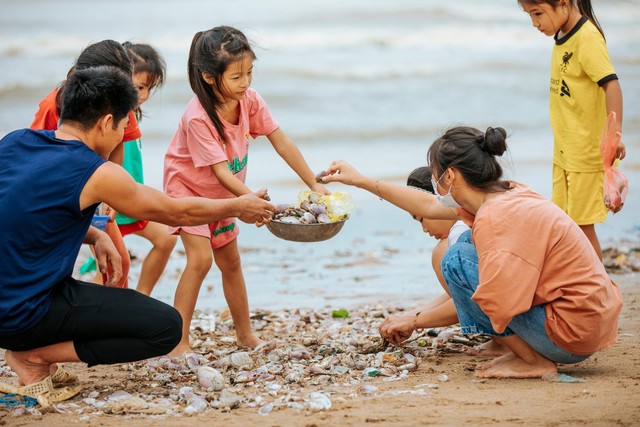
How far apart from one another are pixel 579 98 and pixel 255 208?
7.66 feet

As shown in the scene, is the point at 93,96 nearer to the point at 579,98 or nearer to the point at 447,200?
the point at 447,200

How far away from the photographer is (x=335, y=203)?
14.6 feet

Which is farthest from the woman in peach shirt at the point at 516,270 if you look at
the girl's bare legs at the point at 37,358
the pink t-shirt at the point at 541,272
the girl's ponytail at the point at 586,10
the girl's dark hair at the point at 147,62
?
the girl's dark hair at the point at 147,62

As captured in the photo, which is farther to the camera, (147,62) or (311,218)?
(147,62)

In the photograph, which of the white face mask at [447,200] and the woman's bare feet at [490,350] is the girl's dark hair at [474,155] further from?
the woman's bare feet at [490,350]

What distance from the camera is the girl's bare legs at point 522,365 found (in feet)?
12.5

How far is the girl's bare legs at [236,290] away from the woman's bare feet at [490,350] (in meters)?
1.28

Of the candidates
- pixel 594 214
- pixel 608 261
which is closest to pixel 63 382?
pixel 594 214

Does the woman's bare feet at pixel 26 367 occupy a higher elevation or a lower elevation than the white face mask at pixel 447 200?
lower

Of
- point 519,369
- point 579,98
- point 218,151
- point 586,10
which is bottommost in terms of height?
point 519,369

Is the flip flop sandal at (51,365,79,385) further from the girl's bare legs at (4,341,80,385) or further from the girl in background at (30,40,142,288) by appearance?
the girl in background at (30,40,142,288)

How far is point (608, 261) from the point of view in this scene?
6.53m

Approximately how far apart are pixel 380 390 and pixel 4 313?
1648 millimetres

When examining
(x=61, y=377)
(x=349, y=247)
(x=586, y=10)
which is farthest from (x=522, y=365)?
(x=349, y=247)
